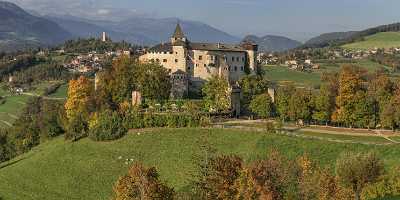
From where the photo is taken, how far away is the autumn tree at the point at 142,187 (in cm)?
4003

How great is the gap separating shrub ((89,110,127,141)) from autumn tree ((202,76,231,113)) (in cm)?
1113

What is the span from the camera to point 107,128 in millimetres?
71500

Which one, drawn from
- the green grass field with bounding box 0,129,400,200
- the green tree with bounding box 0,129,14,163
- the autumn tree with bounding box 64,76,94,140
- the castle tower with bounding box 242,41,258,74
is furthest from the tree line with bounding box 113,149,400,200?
the green tree with bounding box 0,129,14,163

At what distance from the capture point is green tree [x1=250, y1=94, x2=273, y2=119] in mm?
75812

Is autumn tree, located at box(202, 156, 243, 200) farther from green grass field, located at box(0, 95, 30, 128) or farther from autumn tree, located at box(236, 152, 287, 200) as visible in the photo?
green grass field, located at box(0, 95, 30, 128)

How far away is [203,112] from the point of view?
74375 millimetres

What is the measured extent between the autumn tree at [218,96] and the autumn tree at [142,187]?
113 feet

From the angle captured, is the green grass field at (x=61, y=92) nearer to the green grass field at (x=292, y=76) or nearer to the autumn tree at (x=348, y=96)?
the green grass field at (x=292, y=76)

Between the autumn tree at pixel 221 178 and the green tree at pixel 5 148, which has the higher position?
the autumn tree at pixel 221 178

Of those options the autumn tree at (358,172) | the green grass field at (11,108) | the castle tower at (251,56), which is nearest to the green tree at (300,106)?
the castle tower at (251,56)

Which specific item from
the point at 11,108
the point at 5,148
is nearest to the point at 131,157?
the point at 5,148

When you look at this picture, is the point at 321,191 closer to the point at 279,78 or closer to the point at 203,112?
the point at 203,112

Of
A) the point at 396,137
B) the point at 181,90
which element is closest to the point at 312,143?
the point at 396,137

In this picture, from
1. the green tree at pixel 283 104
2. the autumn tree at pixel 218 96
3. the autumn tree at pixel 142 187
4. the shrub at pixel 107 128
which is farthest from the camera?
the autumn tree at pixel 218 96
